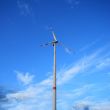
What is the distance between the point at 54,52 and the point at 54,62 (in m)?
3.74

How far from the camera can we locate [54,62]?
325ft

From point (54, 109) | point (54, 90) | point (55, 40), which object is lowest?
point (54, 109)

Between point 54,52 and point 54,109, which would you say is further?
point 54,52

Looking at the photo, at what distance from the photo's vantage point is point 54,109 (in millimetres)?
89562

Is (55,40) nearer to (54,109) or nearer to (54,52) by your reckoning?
(54,52)

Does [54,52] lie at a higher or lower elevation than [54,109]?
higher

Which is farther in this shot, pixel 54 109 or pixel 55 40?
pixel 55 40

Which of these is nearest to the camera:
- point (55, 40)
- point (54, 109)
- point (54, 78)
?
point (54, 109)

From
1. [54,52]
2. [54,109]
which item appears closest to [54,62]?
[54,52]

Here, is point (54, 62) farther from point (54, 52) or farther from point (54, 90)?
point (54, 90)

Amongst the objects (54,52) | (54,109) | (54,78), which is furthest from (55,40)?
(54,109)

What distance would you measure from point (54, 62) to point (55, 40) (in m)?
9.01

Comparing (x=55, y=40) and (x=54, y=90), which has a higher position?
(x=55, y=40)

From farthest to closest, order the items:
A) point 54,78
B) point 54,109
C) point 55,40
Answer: point 55,40
point 54,78
point 54,109
